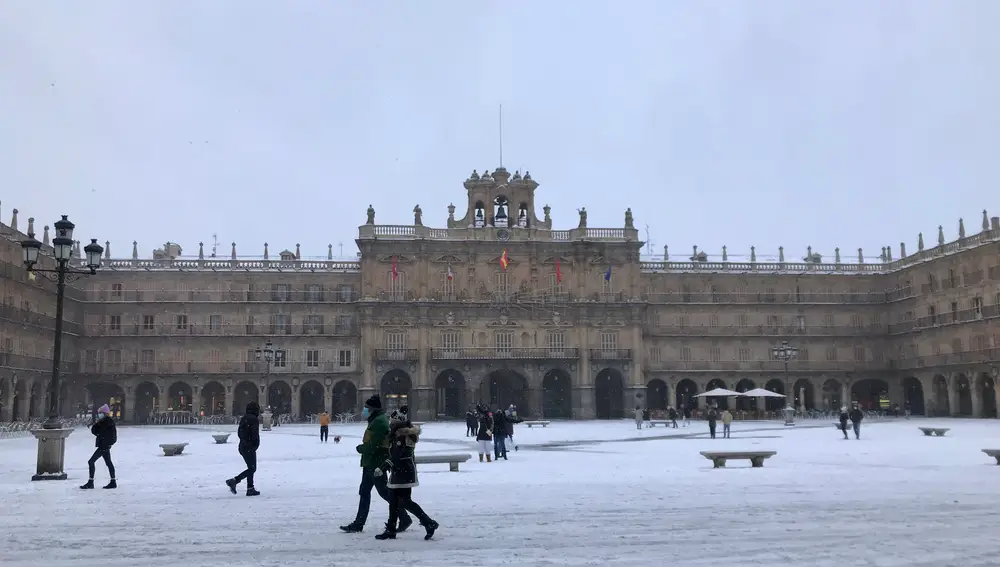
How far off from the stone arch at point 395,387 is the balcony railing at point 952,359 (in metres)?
36.2

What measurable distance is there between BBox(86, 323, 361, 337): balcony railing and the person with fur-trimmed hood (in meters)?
55.2

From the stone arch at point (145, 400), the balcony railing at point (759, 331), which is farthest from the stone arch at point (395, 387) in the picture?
the balcony railing at point (759, 331)

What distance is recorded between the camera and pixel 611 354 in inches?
2589

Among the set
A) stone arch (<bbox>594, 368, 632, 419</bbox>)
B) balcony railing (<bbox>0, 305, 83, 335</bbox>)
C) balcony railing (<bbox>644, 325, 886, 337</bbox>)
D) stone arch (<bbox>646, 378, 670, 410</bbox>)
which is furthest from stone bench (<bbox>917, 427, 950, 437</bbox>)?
balcony railing (<bbox>0, 305, 83, 335</bbox>)

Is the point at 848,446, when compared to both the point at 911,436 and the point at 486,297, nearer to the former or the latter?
the point at 911,436

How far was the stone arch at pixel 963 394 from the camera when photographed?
62344 mm

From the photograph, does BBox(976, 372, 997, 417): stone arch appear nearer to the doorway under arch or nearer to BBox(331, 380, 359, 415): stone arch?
the doorway under arch

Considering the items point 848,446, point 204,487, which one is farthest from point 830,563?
point 848,446

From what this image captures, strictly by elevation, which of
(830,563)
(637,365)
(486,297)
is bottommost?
(830,563)

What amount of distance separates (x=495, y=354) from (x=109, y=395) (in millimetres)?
27779

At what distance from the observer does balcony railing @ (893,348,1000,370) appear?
2250 inches

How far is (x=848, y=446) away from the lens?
28953mm

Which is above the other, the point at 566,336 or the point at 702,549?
the point at 566,336

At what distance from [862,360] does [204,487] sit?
6270 cm
